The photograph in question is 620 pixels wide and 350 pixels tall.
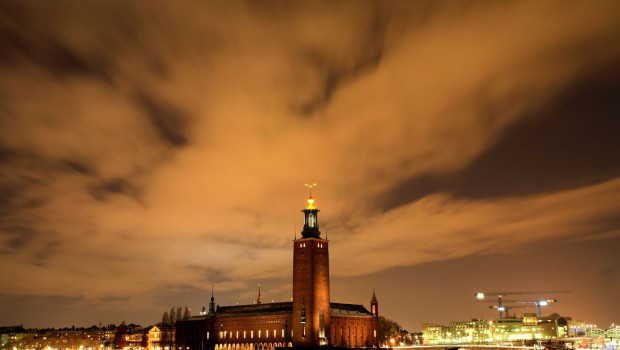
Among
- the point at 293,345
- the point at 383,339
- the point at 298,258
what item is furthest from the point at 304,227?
the point at 383,339

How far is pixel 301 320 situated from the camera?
111 m

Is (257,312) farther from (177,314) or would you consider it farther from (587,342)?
(587,342)

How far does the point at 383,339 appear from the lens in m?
192

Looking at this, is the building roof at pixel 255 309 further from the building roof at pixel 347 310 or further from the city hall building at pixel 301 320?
the building roof at pixel 347 310

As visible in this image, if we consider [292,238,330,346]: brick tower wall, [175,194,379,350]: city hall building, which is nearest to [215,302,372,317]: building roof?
[175,194,379,350]: city hall building

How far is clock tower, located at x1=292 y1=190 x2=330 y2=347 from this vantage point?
111500 millimetres

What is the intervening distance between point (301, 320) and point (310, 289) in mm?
6368

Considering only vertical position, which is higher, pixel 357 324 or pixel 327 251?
pixel 327 251

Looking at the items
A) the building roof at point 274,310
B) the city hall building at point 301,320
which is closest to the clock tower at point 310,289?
the city hall building at point 301,320

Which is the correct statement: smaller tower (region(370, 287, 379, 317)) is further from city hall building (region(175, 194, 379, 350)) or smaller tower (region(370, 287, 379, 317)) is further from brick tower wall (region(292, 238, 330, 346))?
brick tower wall (region(292, 238, 330, 346))

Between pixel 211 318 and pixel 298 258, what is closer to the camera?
pixel 298 258

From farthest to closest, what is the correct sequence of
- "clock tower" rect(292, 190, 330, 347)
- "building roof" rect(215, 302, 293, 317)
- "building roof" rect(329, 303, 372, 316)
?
1. "building roof" rect(329, 303, 372, 316)
2. "building roof" rect(215, 302, 293, 317)
3. "clock tower" rect(292, 190, 330, 347)

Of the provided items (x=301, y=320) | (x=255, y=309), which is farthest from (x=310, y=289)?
(x=255, y=309)

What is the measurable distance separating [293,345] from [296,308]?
7.30 meters
